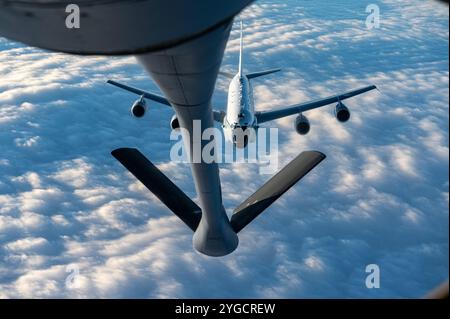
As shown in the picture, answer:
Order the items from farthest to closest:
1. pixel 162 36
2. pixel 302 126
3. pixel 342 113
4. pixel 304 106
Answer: pixel 304 106, pixel 302 126, pixel 342 113, pixel 162 36

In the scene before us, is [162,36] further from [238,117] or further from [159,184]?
[238,117]

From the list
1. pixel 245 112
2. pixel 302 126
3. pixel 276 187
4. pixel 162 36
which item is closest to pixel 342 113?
pixel 302 126

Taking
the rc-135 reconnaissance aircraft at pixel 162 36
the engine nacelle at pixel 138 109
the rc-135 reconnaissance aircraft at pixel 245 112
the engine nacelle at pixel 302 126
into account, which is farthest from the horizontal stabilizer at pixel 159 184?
the engine nacelle at pixel 302 126

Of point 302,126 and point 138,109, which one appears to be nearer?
point 138,109

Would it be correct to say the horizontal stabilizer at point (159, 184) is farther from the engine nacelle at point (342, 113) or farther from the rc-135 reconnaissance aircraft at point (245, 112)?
the engine nacelle at point (342, 113)
